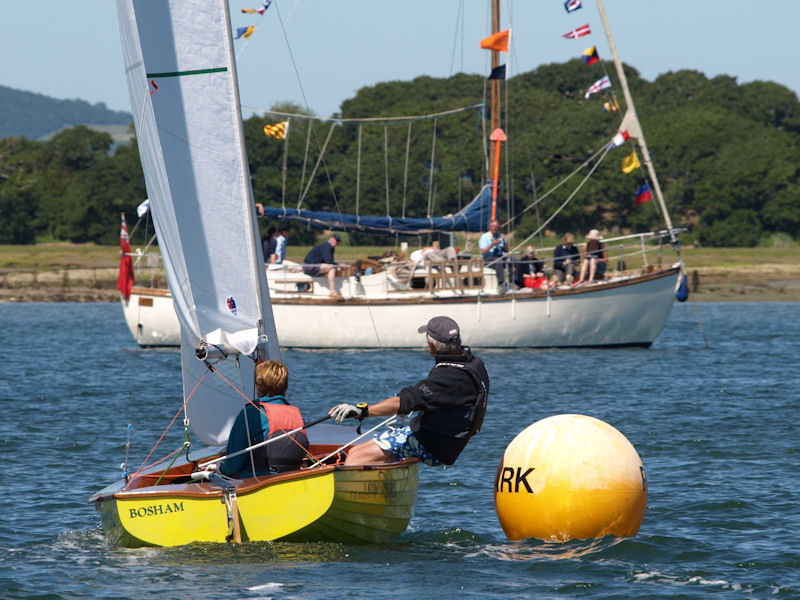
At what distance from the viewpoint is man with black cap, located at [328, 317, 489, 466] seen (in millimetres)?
8992

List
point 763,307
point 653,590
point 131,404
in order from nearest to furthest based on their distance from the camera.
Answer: point 653,590 → point 131,404 → point 763,307

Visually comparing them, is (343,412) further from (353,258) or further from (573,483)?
(353,258)

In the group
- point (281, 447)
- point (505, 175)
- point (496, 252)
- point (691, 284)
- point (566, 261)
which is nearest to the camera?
point (281, 447)

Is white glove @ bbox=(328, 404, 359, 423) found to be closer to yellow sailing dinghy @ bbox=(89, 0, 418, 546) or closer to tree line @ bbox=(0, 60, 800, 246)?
yellow sailing dinghy @ bbox=(89, 0, 418, 546)

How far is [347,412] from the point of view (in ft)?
27.7

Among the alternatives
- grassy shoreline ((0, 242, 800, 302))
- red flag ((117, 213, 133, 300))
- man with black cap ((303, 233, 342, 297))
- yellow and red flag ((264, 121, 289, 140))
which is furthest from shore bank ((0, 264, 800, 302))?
man with black cap ((303, 233, 342, 297))

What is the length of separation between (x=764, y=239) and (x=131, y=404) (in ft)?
167

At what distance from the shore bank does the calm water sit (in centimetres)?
2505

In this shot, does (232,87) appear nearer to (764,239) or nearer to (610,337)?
(610,337)

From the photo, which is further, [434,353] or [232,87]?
[232,87]

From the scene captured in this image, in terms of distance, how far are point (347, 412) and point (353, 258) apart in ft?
143

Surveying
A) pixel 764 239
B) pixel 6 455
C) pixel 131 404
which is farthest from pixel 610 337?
pixel 764 239

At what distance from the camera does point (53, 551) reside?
955cm

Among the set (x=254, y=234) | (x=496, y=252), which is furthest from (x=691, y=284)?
(x=254, y=234)
